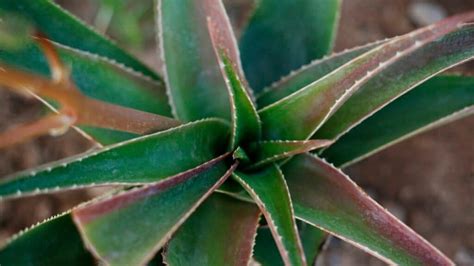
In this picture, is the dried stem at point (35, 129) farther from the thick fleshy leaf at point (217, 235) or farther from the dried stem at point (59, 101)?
the thick fleshy leaf at point (217, 235)

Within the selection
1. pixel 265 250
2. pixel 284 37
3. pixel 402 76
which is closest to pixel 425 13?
pixel 284 37

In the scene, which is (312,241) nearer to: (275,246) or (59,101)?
(275,246)

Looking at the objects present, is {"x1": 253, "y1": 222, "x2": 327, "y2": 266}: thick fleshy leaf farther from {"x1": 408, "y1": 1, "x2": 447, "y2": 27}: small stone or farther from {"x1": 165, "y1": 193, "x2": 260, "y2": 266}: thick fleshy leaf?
{"x1": 408, "y1": 1, "x2": 447, "y2": 27}: small stone

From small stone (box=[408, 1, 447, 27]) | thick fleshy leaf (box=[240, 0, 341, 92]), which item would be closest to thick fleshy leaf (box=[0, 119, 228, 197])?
thick fleshy leaf (box=[240, 0, 341, 92])

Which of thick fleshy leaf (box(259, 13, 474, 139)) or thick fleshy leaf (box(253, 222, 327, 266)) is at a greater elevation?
thick fleshy leaf (box(259, 13, 474, 139))

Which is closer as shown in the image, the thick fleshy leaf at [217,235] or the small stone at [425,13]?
the thick fleshy leaf at [217,235]

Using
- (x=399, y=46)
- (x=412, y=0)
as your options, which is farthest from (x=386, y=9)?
(x=399, y=46)

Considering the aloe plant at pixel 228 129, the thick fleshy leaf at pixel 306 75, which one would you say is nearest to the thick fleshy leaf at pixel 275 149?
the aloe plant at pixel 228 129

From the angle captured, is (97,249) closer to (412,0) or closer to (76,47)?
(76,47)
